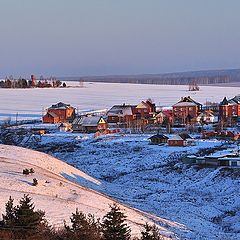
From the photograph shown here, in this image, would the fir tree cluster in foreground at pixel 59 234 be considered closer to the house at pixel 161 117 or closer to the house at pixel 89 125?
the house at pixel 89 125

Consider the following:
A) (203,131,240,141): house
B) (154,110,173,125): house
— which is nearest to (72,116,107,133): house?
(154,110,173,125): house

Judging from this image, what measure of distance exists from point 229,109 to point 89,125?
1818cm

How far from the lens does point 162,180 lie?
1332 inches

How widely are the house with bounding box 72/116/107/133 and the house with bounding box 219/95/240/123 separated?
14045mm

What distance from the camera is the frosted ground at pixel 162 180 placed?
79.3 feet

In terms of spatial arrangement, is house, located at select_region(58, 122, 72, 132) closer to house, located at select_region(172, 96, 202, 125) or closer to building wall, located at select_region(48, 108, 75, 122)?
building wall, located at select_region(48, 108, 75, 122)

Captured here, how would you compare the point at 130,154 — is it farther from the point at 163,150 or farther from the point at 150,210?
the point at 150,210

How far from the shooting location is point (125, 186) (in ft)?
107

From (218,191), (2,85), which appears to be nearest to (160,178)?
(218,191)

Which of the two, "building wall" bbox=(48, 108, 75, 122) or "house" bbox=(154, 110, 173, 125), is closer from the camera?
"house" bbox=(154, 110, 173, 125)

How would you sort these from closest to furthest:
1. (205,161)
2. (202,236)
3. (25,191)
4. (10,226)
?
1. (10,226)
2. (202,236)
3. (25,191)
4. (205,161)

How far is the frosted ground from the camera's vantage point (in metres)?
24.2

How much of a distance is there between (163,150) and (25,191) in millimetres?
20115

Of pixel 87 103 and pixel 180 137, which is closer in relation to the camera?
pixel 180 137
